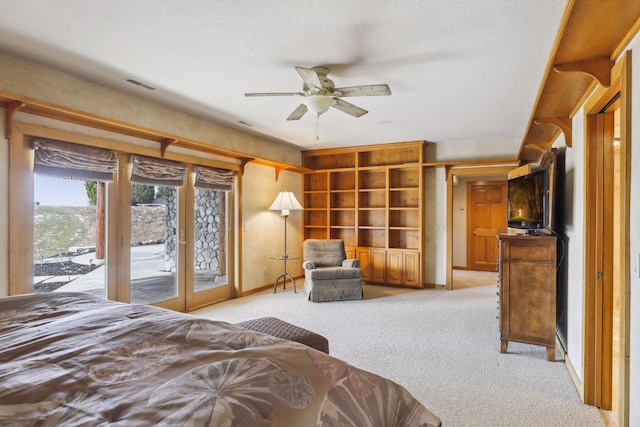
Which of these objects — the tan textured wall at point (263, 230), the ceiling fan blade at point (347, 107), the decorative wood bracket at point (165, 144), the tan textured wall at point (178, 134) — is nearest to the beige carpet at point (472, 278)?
the tan textured wall at point (263, 230)

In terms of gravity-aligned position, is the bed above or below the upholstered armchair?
above

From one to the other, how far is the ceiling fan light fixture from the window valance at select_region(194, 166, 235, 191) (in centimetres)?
223

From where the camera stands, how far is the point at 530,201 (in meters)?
3.68

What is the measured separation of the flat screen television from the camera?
11.1 ft

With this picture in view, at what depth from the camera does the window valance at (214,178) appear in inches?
192

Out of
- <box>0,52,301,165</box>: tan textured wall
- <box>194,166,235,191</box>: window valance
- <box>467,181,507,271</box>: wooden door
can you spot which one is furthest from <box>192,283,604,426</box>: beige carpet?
<box>467,181,507,271</box>: wooden door

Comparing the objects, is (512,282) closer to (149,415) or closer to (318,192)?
(149,415)

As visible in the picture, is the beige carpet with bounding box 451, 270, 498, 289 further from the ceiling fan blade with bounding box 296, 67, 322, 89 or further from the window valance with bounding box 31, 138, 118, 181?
the window valance with bounding box 31, 138, 118, 181

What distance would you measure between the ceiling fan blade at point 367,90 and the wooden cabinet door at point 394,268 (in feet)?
12.9

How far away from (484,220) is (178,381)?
8.54 metres

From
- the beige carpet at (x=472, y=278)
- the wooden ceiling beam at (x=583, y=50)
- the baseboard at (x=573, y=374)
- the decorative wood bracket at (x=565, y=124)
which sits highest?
the wooden ceiling beam at (x=583, y=50)

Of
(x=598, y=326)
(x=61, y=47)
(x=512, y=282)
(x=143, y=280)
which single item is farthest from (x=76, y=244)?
(x=598, y=326)

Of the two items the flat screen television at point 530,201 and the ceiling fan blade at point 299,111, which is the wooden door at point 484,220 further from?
the ceiling fan blade at point 299,111

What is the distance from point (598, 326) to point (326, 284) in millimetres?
3425
